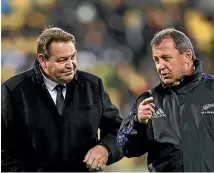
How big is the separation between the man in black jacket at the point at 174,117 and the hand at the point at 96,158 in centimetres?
15

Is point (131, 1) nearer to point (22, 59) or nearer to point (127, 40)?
point (127, 40)

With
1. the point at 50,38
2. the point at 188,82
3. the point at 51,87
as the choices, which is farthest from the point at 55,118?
the point at 188,82

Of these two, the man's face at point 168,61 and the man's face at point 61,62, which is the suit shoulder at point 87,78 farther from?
the man's face at point 168,61

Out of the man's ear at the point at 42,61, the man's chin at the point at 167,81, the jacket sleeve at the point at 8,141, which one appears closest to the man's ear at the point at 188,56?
the man's chin at the point at 167,81

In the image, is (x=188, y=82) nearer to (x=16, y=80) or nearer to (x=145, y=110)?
(x=145, y=110)

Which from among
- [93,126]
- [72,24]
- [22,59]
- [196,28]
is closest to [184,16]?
[196,28]

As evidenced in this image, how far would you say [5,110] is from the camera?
2.44 meters

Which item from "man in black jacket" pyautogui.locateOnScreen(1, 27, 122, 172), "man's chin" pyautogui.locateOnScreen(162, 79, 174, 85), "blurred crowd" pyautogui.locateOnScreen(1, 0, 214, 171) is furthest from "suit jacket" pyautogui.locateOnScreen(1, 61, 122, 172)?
"blurred crowd" pyautogui.locateOnScreen(1, 0, 214, 171)

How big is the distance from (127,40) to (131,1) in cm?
66

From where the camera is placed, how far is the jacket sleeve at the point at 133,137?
87.8 inches

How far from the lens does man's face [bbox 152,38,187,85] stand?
229cm

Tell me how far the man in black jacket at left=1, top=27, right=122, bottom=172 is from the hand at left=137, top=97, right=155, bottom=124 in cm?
34

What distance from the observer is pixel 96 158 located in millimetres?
2381

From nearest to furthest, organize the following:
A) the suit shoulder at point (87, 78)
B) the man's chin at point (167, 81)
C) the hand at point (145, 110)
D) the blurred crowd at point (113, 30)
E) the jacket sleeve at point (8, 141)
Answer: the hand at point (145, 110) < the man's chin at point (167, 81) < the jacket sleeve at point (8, 141) < the suit shoulder at point (87, 78) < the blurred crowd at point (113, 30)
